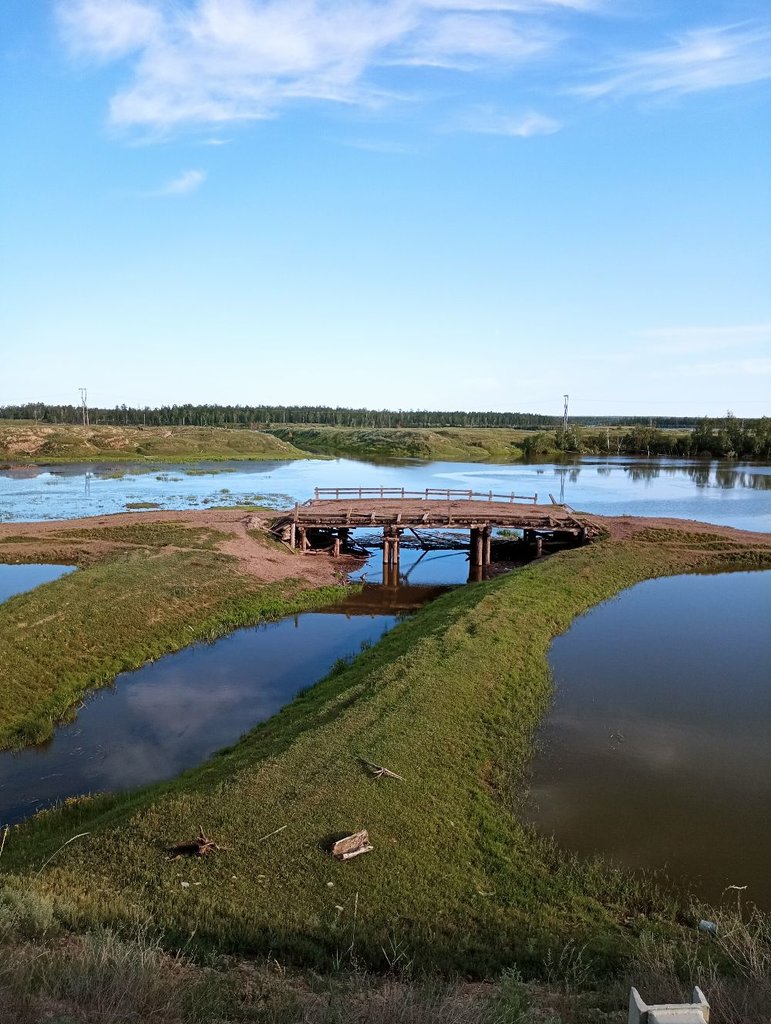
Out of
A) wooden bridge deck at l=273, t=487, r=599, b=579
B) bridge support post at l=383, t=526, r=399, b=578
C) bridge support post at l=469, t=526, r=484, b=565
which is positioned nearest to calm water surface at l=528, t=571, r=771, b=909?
bridge support post at l=469, t=526, r=484, b=565

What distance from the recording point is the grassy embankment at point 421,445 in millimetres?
147750

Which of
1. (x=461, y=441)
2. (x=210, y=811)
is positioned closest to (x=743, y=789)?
(x=210, y=811)

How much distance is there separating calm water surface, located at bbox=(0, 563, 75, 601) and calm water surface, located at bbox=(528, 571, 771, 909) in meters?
24.9

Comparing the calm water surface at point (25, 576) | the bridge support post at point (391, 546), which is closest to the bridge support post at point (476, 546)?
the bridge support post at point (391, 546)

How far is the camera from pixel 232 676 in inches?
950

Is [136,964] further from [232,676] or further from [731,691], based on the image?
[731,691]

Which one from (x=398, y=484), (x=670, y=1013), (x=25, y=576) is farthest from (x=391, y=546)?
(x=398, y=484)

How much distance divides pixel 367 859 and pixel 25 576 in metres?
29.8

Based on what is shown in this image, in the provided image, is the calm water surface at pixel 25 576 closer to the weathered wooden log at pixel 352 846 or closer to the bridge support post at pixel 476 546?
the bridge support post at pixel 476 546

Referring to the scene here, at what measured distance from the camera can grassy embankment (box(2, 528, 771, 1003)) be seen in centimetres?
1039

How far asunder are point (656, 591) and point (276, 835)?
28.1 metres

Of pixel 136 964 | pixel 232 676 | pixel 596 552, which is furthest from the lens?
pixel 596 552

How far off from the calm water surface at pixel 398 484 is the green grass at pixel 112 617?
25452 mm

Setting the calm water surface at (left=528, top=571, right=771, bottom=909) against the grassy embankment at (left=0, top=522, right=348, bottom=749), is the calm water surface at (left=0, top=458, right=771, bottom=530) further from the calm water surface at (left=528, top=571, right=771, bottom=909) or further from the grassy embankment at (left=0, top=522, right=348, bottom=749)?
the calm water surface at (left=528, top=571, right=771, bottom=909)
